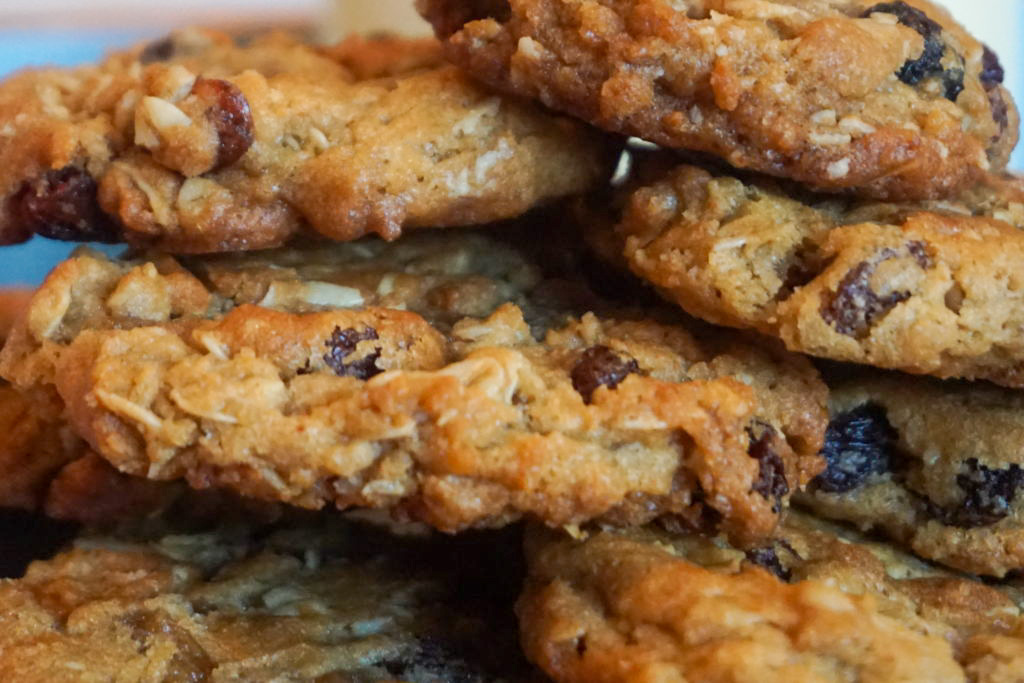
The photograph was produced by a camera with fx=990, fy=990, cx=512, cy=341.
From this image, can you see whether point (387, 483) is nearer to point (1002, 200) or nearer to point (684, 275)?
point (684, 275)

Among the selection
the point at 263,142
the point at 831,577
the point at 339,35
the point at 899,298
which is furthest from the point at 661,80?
the point at 339,35

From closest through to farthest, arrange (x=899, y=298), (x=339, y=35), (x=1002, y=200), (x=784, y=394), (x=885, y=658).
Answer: (x=885, y=658) < (x=899, y=298) < (x=784, y=394) < (x=1002, y=200) < (x=339, y=35)

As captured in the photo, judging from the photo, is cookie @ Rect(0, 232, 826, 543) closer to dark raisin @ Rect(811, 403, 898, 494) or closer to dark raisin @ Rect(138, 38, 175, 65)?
dark raisin @ Rect(811, 403, 898, 494)

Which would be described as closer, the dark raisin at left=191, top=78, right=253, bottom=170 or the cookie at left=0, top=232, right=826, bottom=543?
the cookie at left=0, top=232, right=826, bottom=543

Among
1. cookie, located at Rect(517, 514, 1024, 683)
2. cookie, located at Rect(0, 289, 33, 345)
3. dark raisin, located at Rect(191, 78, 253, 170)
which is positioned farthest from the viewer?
cookie, located at Rect(0, 289, 33, 345)

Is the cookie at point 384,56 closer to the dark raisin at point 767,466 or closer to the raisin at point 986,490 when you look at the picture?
the dark raisin at point 767,466

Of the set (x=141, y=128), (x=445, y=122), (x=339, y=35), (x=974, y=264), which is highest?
(x=974, y=264)

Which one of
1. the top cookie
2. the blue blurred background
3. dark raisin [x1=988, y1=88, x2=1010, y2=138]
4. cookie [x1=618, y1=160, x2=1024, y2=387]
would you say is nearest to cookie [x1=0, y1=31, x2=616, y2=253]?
the top cookie

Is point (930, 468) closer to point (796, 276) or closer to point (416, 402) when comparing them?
point (796, 276)

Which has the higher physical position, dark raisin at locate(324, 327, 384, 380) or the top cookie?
the top cookie
